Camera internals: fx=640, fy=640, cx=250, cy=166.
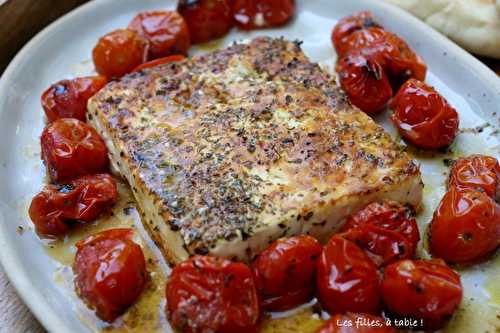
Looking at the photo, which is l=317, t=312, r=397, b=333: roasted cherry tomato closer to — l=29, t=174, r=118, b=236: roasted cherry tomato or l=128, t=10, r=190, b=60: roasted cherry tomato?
l=29, t=174, r=118, b=236: roasted cherry tomato

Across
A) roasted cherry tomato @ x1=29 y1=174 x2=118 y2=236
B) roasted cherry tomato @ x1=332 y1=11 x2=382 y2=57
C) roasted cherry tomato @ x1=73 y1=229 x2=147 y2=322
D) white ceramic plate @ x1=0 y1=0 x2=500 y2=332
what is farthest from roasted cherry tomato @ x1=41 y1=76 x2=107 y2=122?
roasted cherry tomato @ x1=332 y1=11 x2=382 y2=57

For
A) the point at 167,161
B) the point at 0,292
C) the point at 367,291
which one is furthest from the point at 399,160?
the point at 0,292

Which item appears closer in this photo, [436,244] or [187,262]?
[187,262]

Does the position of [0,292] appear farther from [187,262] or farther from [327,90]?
[327,90]

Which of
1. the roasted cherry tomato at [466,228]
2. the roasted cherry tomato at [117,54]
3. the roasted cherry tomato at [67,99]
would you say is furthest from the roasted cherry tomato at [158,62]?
the roasted cherry tomato at [466,228]

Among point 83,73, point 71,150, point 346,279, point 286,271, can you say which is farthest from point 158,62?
point 346,279

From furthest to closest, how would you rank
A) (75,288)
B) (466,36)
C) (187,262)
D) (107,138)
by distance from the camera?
(466,36), (107,138), (75,288), (187,262)

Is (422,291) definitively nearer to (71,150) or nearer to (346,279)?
(346,279)
